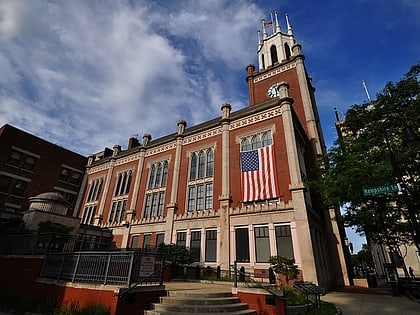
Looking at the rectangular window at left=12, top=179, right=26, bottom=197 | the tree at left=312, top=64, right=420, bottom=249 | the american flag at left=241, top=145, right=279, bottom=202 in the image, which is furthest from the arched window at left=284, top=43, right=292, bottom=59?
the rectangular window at left=12, top=179, right=26, bottom=197

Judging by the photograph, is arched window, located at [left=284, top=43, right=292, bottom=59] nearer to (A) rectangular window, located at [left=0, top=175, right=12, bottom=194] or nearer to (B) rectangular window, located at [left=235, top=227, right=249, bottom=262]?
(B) rectangular window, located at [left=235, top=227, right=249, bottom=262]

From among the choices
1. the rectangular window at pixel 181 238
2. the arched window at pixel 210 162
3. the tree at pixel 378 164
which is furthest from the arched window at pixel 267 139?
the rectangular window at pixel 181 238

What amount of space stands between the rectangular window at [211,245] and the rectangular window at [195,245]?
0.88 meters

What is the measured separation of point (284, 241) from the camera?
1728cm

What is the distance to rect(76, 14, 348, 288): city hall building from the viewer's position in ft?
59.1

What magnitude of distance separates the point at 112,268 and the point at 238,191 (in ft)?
45.8

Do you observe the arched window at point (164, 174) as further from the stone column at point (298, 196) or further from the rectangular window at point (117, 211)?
the stone column at point (298, 196)

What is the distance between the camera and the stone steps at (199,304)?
25.4 feet

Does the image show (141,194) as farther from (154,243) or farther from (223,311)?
(223,311)

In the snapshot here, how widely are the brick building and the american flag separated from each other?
2765 centimetres

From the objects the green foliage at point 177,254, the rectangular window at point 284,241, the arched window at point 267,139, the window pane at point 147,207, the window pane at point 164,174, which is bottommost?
the green foliage at point 177,254

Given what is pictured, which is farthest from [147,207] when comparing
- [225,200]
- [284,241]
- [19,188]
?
[19,188]

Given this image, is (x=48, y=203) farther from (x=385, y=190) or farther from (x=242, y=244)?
(x=385, y=190)

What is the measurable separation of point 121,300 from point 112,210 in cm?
2456
